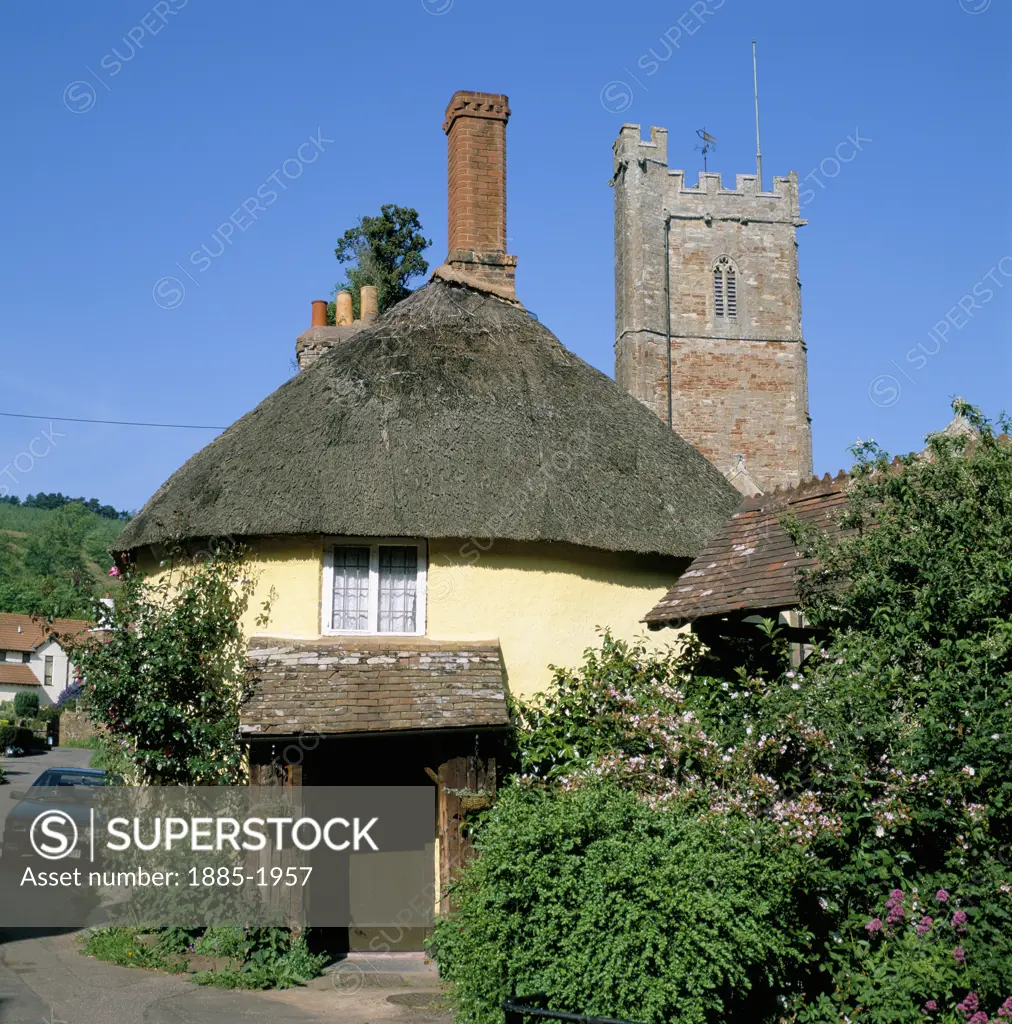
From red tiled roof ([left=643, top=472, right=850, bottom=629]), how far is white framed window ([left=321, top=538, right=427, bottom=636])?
2.65 metres

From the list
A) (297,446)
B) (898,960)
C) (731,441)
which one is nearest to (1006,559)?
(898,960)

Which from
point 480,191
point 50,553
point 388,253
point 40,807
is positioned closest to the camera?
point 480,191

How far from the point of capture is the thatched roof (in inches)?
466

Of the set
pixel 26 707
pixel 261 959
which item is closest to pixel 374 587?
pixel 261 959

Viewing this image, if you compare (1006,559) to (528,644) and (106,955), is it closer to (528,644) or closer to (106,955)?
(528,644)

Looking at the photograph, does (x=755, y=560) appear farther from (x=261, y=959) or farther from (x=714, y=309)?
(x=714, y=309)

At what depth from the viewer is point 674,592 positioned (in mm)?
11734

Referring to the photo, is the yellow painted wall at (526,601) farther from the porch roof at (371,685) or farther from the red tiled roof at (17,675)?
the red tiled roof at (17,675)

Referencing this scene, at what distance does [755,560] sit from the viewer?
1115cm

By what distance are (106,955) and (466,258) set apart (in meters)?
10.1

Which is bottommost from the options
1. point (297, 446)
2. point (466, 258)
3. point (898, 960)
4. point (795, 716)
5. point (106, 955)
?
point (106, 955)

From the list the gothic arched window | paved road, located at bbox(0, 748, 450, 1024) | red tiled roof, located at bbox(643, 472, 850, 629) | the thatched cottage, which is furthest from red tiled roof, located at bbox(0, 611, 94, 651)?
red tiled roof, located at bbox(643, 472, 850, 629)

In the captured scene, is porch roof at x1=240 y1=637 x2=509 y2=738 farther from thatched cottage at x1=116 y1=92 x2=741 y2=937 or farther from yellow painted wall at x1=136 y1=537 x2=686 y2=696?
yellow painted wall at x1=136 y1=537 x2=686 y2=696

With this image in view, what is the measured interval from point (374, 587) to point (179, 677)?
2.30m
